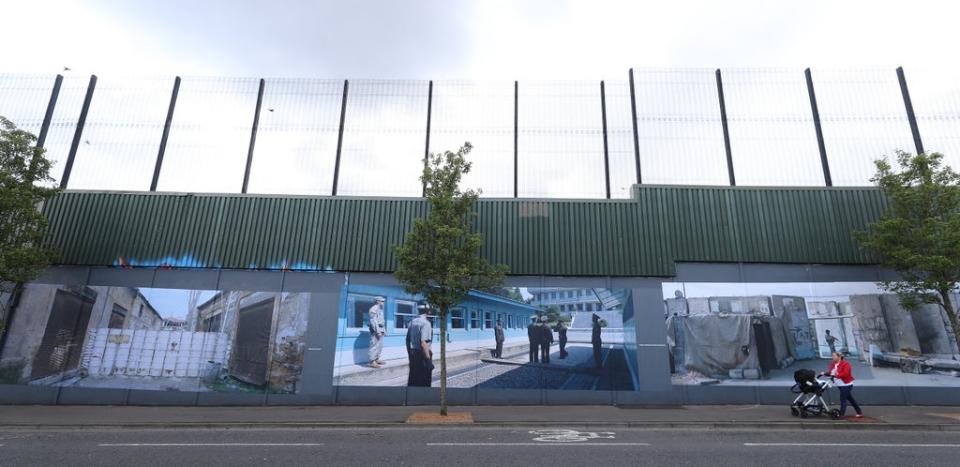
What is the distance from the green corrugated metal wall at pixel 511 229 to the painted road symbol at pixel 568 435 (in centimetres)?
607

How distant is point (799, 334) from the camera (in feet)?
45.1

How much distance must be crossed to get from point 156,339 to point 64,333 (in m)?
3.00

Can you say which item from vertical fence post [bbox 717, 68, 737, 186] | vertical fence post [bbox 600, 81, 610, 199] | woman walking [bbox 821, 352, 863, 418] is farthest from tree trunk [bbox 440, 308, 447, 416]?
vertical fence post [bbox 717, 68, 737, 186]

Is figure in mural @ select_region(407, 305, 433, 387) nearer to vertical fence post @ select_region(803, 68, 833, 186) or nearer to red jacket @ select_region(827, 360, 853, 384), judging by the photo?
red jacket @ select_region(827, 360, 853, 384)

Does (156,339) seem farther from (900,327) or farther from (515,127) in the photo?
(900,327)

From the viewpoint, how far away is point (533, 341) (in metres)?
14.1

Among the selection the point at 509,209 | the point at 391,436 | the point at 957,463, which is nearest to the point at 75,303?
the point at 391,436

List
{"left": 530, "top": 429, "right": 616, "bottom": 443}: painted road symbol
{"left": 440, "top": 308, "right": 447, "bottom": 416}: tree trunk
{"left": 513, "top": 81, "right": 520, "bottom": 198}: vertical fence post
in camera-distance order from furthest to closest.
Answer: {"left": 513, "top": 81, "right": 520, "bottom": 198}: vertical fence post < {"left": 440, "top": 308, "right": 447, "bottom": 416}: tree trunk < {"left": 530, "top": 429, "right": 616, "bottom": 443}: painted road symbol

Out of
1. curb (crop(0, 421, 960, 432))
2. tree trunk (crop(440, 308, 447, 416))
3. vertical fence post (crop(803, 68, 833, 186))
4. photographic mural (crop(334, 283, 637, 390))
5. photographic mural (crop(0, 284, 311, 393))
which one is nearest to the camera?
curb (crop(0, 421, 960, 432))

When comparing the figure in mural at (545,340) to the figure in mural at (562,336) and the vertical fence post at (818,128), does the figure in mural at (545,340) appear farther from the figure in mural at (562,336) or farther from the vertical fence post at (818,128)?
the vertical fence post at (818,128)

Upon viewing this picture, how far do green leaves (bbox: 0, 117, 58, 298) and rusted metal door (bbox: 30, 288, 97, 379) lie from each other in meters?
1.28

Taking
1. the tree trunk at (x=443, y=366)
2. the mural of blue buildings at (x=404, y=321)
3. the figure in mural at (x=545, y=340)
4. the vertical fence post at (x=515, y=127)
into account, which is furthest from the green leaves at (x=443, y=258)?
the vertical fence post at (x=515, y=127)

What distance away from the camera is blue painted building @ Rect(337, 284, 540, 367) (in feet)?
45.2

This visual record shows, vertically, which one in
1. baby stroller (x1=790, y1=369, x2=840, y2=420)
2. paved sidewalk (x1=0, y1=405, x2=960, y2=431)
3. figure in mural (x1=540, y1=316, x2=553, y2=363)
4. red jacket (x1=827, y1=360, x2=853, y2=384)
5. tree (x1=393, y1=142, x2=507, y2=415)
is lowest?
paved sidewalk (x1=0, y1=405, x2=960, y2=431)
